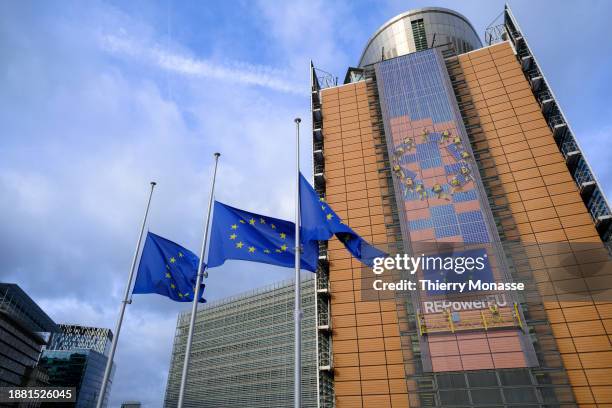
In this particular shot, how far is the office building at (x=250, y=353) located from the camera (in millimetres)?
66125

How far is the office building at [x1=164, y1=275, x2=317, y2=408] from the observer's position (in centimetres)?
6612

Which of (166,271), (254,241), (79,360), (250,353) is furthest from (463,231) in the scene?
(79,360)

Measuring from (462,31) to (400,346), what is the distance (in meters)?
54.7

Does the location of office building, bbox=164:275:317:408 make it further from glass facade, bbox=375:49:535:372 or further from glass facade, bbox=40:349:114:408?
glass facade, bbox=40:349:114:408

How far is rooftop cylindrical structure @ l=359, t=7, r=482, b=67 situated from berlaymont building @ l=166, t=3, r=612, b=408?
12.4 ft

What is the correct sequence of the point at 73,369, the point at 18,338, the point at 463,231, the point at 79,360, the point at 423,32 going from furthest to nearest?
the point at 79,360 < the point at 73,369 < the point at 18,338 < the point at 423,32 < the point at 463,231

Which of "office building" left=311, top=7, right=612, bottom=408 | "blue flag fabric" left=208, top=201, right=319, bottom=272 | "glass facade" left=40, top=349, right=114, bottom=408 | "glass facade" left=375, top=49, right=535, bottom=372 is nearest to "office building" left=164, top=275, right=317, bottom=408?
"office building" left=311, top=7, right=612, bottom=408

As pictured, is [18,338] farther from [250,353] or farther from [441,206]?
[441,206]

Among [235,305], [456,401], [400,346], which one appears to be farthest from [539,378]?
[235,305]

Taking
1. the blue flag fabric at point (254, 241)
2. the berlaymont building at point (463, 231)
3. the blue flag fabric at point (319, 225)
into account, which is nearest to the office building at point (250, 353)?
the berlaymont building at point (463, 231)

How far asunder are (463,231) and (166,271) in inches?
1143

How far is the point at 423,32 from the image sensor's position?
218 feet

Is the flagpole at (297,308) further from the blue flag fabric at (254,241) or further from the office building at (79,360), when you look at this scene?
the office building at (79,360)

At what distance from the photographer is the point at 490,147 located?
44.9 metres
